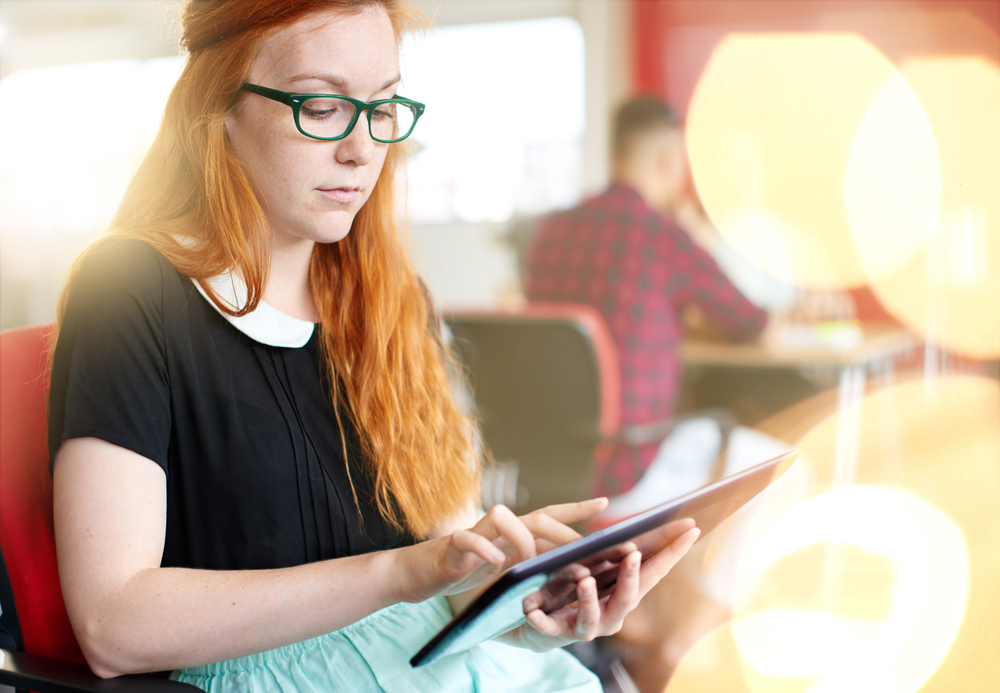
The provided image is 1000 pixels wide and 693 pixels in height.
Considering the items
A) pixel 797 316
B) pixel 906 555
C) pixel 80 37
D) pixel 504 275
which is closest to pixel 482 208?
pixel 504 275

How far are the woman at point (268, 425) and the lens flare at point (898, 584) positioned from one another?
13.1 inches

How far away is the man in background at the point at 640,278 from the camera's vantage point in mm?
2162

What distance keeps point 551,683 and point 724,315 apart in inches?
62.6

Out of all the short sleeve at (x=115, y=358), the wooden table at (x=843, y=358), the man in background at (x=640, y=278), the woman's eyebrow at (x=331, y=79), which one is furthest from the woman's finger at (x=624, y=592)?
the wooden table at (x=843, y=358)

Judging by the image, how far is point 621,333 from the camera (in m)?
2.19

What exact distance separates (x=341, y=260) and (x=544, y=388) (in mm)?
1007

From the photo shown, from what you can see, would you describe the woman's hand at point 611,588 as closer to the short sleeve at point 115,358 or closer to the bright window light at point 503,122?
the short sleeve at point 115,358

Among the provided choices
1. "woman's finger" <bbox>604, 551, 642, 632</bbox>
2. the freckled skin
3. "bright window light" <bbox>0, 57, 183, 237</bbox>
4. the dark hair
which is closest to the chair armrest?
"woman's finger" <bbox>604, 551, 642, 632</bbox>

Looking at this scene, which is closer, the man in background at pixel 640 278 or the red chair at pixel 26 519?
the red chair at pixel 26 519

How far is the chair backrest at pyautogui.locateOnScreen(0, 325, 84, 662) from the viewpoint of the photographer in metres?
0.74

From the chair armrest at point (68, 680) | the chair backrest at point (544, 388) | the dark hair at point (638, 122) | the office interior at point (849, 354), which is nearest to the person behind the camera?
the chair armrest at point (68, 680)

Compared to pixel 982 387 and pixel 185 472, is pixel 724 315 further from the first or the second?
pixel 185 472

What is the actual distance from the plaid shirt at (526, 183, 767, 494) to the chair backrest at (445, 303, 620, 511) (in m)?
0.24

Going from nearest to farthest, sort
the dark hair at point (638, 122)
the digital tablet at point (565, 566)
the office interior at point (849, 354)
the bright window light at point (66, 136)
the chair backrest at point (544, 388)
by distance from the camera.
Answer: the digital tablet at point (565, 566) < the office interior at point (849, 354) < the chair backrest at point (544, 388) < the dark hair at point (638, 122) < the bright window light at point (66, 136)
